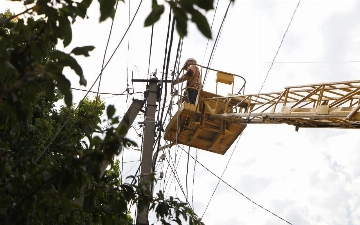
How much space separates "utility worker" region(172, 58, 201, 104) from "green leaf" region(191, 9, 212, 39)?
40.4 ft

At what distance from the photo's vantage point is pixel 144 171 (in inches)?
390

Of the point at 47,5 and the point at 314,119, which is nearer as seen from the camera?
the point at 47,5

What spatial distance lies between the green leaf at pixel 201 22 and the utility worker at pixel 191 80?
40.4 ft

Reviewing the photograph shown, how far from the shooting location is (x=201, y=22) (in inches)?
98.7

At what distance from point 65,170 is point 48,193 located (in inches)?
7.6

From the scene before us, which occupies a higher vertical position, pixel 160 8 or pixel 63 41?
pixel 63 41

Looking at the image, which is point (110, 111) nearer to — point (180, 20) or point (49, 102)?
→ point (49, 102)

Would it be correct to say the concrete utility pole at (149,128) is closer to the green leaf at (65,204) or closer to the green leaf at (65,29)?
the green leaf at (65,204)

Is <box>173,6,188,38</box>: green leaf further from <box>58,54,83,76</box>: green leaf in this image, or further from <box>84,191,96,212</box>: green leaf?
<box>84,191,96,212</box>: green leaf

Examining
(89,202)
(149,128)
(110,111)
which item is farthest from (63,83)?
(149,128)

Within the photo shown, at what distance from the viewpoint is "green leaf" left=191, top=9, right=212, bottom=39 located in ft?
8.10

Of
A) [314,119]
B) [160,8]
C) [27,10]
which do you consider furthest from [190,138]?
[160,8]

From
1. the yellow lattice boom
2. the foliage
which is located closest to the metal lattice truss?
the yellow lattice boom

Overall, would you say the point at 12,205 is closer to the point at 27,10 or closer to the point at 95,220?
the point at 95,220
